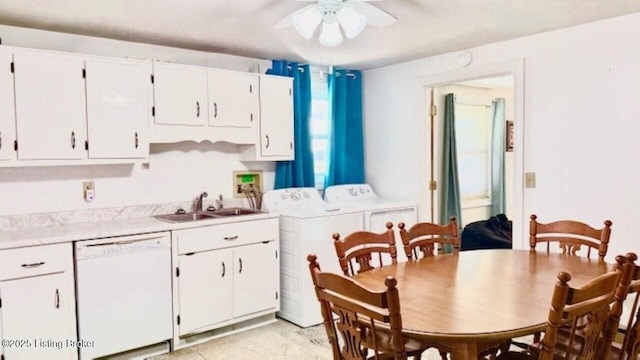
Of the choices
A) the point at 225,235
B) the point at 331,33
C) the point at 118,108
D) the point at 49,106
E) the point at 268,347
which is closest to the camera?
the point at 331,33

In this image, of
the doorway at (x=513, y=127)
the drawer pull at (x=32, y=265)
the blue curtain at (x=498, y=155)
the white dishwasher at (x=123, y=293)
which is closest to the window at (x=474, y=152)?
the blue curtain at (x=498, y=155)

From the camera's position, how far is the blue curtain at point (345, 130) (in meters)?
4.70

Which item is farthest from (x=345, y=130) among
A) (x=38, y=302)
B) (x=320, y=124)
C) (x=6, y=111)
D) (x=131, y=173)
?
(x=38, y=302)

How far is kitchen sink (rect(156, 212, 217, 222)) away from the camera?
11.6 feet

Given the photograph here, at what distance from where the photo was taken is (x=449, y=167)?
543 centimetres

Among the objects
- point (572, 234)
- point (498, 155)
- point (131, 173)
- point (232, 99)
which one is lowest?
point (572, 234)

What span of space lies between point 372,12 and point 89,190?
226 cm

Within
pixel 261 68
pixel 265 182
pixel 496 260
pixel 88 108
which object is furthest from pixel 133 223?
pixel 496 260

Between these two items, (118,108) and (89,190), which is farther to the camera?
(89,190)

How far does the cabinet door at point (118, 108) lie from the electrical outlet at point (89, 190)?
1.07 ft

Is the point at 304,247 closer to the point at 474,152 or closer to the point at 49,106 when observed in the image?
the point at 49,106

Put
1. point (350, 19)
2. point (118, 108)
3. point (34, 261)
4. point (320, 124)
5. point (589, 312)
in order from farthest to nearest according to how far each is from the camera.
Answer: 1. point (320, 124)
2. point (118, 108)
3. point (34, 261)
4. point (350, 19)
5. point (589, 312)

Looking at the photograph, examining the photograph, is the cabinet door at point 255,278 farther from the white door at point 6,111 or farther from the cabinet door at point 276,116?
the white door at point 6,111

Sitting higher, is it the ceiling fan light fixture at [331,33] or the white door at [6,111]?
the ceiling fan light fixture at [331,33]
